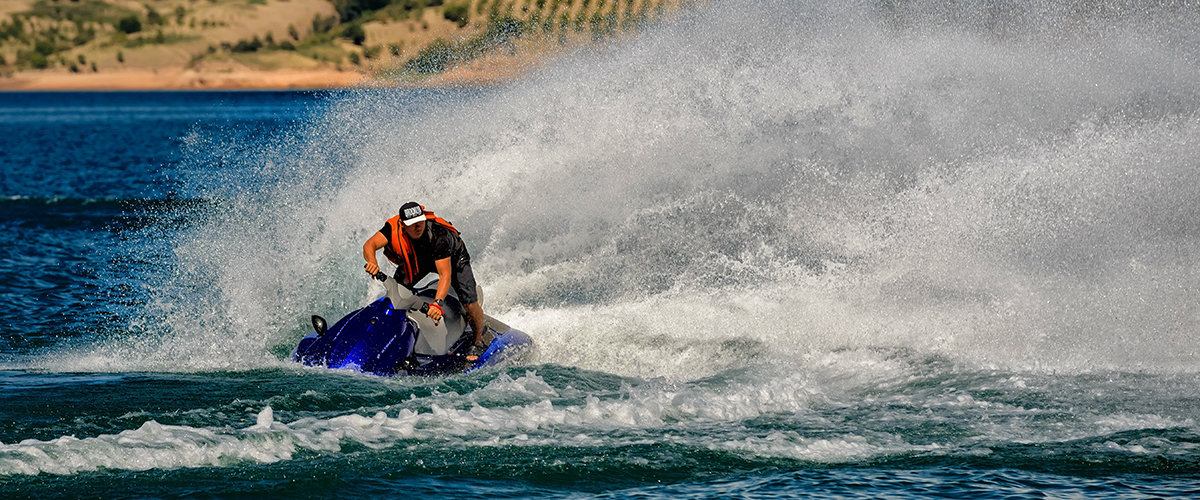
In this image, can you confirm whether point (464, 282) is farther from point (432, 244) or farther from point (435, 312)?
point (435, 312)

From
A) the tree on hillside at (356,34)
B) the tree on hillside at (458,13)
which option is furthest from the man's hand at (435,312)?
the tree on hillside at (356,34)

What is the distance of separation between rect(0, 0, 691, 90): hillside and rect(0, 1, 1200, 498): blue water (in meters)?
66.2

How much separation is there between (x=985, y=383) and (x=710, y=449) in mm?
3177

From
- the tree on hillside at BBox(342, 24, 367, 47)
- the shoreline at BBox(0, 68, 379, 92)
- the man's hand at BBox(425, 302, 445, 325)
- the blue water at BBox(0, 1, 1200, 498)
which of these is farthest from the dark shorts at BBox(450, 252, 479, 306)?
the tree on hillside at BBox(342, 24, 367, 47)

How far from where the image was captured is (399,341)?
11125 millimetres

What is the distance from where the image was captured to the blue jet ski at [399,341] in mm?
11078

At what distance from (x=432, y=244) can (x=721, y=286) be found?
3.74 metres

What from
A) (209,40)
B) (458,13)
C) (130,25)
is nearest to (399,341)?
(458,13)

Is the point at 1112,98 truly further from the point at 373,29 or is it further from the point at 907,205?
the point at 373,29

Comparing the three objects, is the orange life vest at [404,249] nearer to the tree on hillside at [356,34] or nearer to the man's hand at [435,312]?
the man's hand at [435,312]

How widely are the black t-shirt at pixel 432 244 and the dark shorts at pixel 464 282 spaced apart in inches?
5.4

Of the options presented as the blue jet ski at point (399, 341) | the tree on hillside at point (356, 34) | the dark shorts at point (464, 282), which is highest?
the tree on hillside at point (356, 34)

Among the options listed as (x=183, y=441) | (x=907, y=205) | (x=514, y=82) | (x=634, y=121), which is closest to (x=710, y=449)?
(x=183, y=441)

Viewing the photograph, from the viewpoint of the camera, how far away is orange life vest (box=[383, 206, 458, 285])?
440 inches
